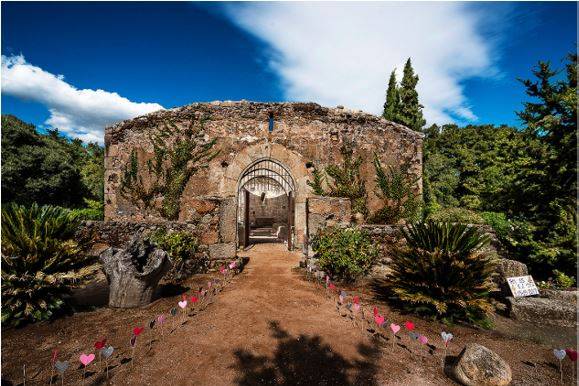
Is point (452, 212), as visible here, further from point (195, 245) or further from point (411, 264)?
point (195, 245)

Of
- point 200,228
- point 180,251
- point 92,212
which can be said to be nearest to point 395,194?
point 200,228

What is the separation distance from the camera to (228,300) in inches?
191

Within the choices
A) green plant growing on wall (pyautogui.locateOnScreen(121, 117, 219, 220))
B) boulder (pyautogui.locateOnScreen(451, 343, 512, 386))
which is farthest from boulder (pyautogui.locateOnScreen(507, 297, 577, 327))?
green plant growing on wall (pyautogui.locateOnScreen(121, 117, 219, 220))

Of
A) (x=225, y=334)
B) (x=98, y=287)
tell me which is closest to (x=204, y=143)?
(x=98, y=287)

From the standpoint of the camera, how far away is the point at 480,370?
254 centimetres

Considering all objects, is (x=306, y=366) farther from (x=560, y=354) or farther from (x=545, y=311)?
(x=545, y=311)

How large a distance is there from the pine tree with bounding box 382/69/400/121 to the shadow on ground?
1686 centimetres

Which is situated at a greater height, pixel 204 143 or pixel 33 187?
pixel 204 143

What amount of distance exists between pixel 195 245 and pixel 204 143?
4556mm

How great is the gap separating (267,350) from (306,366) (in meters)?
0.52

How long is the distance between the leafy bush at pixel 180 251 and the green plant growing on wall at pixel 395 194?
20.4ft

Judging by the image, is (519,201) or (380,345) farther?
(519,201)

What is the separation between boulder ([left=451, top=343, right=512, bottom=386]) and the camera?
2.50m

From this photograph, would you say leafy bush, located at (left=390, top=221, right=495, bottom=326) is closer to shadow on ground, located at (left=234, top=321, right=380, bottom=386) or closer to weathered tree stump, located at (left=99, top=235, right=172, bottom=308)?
shadow on ground, located at (left=234, top=321, right=380, bottom=386)
